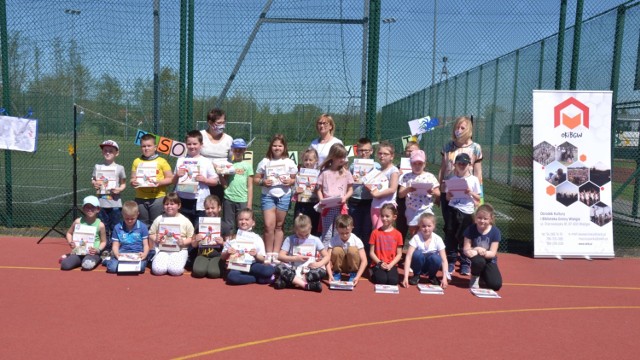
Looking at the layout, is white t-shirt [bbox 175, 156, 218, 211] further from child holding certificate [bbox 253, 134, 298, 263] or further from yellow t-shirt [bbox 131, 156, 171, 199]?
child holding certificate [bbox 253, 134, 298, 263]

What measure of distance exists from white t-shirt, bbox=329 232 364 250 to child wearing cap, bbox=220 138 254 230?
1.22 m

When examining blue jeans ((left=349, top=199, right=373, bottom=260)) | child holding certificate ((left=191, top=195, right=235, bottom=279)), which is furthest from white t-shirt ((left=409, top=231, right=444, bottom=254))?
child holding certificate ((left=191, top=195, right=235, bottom=279))

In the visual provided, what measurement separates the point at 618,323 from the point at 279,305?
10.4ft

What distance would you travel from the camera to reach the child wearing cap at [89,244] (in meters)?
6.32

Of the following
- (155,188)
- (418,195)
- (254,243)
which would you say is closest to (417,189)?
(418,195)

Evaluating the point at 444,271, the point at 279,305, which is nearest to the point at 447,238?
the point at 444,271

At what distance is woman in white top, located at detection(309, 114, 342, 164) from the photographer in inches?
260

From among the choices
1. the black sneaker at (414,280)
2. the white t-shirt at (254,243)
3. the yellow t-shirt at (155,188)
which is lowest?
→ the black sneaker at (414,280)

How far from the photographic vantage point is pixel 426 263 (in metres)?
6.14

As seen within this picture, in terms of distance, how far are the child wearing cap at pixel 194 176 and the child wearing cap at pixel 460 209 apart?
2894 mm

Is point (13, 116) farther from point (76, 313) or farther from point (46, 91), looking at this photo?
point (76, 313)

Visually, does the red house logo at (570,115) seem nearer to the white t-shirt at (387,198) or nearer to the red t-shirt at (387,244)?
the white t-shirt at (387,198)

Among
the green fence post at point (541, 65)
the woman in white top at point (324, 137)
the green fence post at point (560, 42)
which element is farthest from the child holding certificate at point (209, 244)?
the green fence post at point (541, 65)

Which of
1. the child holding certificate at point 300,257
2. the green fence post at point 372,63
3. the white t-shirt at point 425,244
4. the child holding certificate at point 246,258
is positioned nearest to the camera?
the child holding certificate at point 300,257
